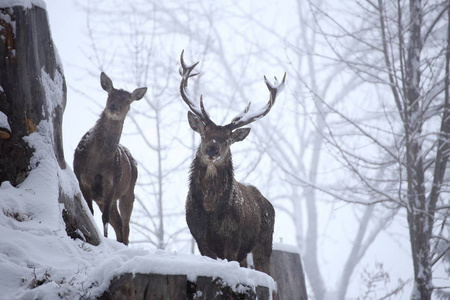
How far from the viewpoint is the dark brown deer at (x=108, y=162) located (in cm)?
637

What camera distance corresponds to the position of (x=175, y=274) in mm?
3350

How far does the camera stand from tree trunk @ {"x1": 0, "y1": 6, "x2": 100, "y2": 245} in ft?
14.8

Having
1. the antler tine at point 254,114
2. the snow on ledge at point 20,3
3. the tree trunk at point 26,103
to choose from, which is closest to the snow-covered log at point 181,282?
the tree trunk at point 26,103

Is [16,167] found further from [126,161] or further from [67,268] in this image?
[126,161]

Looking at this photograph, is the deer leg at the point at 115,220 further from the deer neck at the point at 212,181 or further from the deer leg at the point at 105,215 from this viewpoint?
the deer neck at the point at 212,181

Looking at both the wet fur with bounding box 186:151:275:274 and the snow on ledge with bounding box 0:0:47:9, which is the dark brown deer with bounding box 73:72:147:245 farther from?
the snow on ledge with bounding box 0:0:47:9

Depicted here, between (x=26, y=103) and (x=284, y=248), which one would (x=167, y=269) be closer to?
(x=26, y=103)

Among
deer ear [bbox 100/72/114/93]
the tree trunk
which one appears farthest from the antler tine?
the tree trunk

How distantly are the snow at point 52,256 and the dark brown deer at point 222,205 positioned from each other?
1.27 m

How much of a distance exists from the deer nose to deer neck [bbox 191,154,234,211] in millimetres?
223

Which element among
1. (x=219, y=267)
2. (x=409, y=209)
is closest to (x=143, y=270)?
(x=219, y=267)

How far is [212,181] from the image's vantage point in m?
6.04

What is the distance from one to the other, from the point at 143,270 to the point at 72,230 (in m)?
1.57

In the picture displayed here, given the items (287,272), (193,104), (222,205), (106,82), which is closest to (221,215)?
(222,205)
